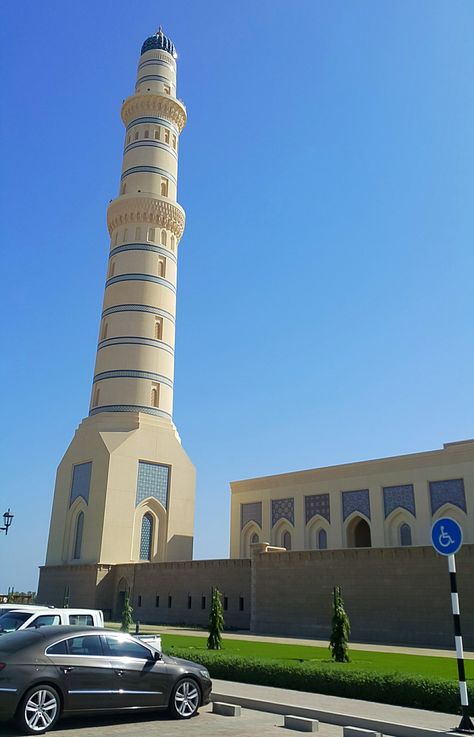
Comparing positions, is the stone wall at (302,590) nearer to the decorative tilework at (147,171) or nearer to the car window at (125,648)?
the car window at (125,648)

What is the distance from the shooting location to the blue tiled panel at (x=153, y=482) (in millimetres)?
34312

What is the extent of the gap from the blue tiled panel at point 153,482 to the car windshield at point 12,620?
909 inches

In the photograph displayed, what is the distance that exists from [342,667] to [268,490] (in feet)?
90.5

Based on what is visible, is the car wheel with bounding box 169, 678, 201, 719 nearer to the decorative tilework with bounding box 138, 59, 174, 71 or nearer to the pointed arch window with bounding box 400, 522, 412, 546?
the pointed arch window with bounding box 400, 522, 412, 546

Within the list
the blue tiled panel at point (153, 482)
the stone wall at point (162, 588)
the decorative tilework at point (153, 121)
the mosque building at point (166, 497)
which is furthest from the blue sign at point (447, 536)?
the decorative tilework at point (153, 121)

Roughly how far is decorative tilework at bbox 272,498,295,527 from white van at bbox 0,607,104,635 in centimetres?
2738

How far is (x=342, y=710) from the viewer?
9.08 meters

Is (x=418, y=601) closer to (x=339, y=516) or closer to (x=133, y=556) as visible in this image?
(x=339, y=516)

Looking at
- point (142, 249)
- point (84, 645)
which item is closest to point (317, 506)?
point (142, 249)

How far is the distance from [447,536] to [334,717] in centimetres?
292

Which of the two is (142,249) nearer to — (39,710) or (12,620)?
(12,620)

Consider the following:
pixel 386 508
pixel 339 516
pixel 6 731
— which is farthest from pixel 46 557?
pixel 6 731

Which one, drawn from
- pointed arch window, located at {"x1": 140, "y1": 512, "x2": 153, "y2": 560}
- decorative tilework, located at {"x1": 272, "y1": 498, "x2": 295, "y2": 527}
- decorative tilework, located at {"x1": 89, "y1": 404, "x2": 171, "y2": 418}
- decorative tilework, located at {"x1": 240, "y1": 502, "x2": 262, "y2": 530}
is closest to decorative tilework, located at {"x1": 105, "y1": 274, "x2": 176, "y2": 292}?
decorative tilework, located at {"x1": 89, "y1": 404, "x2": 171, "y2": 418}

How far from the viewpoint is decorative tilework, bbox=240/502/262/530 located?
39375 mm
